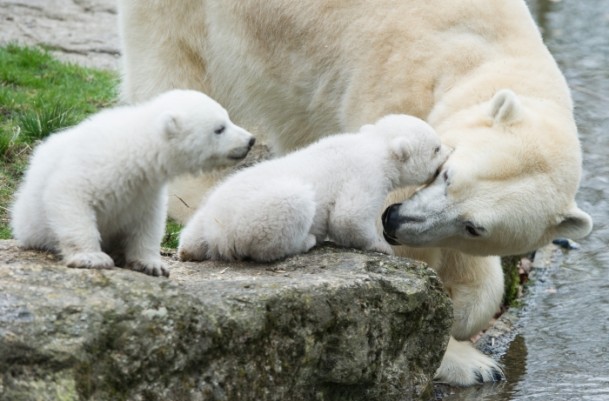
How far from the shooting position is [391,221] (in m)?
4.48

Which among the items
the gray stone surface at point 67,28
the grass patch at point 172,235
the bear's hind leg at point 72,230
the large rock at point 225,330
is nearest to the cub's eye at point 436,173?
the large rock at point 225,330

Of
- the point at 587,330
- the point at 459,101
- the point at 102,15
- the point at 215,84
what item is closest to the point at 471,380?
the point at 587,330

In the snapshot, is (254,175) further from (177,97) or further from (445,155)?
(445,155)

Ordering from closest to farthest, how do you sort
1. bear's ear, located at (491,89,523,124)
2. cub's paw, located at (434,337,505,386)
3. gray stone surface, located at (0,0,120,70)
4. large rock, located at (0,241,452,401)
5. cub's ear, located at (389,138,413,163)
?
large rock, located at (0,241,452,401), cub's ear, located at (389,138,413,163), bear's ear, located at (491,89,523,124), cub's paw, located at (434,337,505,386), gray stone surface, located at (0,0,120,70)

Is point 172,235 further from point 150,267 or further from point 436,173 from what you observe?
point 150,267

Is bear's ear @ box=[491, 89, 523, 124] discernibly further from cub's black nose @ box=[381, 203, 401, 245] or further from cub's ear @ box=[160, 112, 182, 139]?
cub's ear @ box=[160, 112, 182, 139]

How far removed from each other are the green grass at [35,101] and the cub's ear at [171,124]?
2.02m

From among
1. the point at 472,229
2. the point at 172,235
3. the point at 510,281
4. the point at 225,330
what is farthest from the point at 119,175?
the point at 510,281

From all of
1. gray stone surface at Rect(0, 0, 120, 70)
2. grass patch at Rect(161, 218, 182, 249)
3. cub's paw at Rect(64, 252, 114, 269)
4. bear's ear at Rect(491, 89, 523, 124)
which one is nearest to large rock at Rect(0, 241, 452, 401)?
cub's paw at Rect(64, 252, 114, 269)

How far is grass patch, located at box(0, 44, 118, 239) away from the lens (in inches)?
248

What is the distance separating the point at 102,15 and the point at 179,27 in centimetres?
479

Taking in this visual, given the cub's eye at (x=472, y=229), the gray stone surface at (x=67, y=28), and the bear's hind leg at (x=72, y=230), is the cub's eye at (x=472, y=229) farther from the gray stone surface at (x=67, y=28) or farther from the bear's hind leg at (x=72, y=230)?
the gray stone surface at (x=67, y=28)

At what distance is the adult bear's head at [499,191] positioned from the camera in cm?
443

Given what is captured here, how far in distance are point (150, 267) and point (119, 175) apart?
1.24 feet
